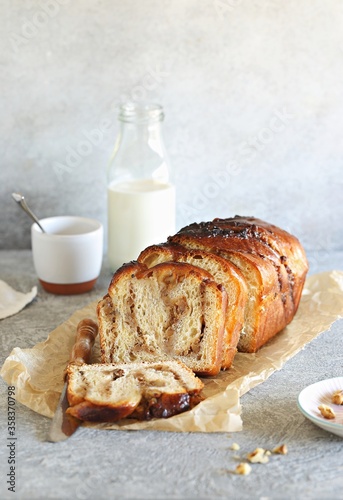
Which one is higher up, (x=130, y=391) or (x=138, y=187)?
(x=138, y=187)

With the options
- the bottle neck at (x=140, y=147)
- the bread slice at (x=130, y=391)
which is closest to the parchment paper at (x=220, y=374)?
the bread slice at (x=130, y=391)

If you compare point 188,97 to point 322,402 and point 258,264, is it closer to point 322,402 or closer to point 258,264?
point 258,264

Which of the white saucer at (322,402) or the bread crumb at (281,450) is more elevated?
the white saucer at (322,402)

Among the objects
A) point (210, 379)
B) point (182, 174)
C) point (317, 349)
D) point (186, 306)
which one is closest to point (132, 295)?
point (186, 306)

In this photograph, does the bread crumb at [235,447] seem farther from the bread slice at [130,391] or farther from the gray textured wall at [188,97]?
the gray textured wall at [188,97]

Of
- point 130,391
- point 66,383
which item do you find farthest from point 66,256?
point 130,391

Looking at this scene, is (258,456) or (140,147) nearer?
(258,456)

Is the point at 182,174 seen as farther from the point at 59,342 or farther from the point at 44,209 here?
the point at 59,342
